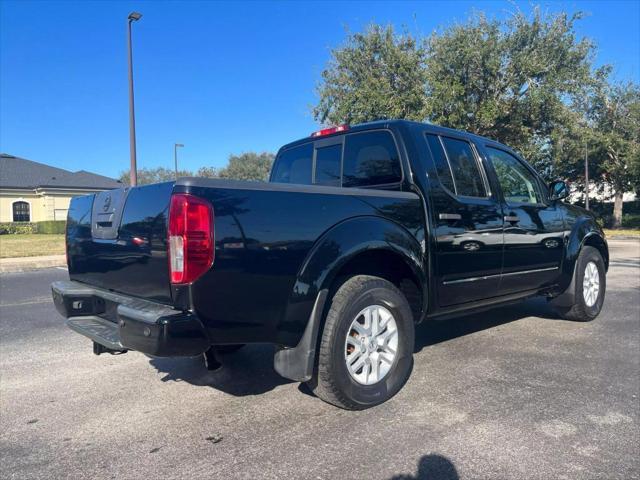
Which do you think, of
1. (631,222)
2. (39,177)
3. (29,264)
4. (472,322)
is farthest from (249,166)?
(472,322)

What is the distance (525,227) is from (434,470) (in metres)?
2.86

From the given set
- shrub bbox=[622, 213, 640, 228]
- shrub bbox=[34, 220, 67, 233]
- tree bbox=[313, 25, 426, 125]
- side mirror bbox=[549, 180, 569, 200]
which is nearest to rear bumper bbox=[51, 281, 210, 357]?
side mirror bbox=[549, 180, 569, 200]

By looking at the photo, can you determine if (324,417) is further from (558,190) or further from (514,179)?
(558,190)

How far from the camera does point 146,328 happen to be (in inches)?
103

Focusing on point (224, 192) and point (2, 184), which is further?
point (2, 184)

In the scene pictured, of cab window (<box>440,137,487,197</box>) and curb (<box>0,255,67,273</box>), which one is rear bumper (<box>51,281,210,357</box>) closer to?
cab window (<box>440,137,487,197</box>)

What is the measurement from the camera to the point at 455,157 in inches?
166

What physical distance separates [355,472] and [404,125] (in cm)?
255

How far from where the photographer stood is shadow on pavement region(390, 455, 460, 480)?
8.13ft

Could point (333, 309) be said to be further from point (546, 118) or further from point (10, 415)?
point (546, 118)

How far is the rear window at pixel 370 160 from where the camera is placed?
12.9 feet

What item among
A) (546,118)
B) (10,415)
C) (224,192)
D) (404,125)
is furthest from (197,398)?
(546,118)

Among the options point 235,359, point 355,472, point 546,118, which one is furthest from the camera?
point 546,118

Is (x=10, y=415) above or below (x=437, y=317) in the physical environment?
below
